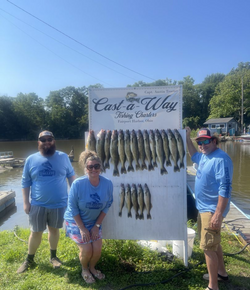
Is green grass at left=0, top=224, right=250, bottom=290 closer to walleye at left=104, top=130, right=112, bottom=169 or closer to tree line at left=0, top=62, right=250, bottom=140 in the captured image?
walleye at left=104, top=130, right=112, bottom=169

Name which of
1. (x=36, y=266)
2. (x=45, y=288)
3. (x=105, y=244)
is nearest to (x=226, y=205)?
(x=105, y=244)

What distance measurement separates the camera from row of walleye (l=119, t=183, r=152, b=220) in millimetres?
3367

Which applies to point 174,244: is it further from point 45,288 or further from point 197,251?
point 45,288

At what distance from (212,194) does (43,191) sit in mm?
2248

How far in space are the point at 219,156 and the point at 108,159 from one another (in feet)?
5.09


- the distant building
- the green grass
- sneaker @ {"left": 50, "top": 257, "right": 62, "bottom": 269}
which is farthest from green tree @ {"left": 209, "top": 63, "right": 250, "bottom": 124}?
sneaker @ {"left": 50, "top": 257, "right": 62, "bottom": 269}

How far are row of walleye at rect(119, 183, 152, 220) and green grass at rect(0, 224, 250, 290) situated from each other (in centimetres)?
69

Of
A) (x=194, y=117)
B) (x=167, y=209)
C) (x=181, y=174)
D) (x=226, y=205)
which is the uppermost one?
(x=194, y=117)

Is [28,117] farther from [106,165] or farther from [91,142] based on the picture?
[106,165]

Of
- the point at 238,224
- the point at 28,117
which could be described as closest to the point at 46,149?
the point at 238,224

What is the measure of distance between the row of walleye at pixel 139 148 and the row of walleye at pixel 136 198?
27 cm

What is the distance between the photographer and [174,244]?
3.62 m

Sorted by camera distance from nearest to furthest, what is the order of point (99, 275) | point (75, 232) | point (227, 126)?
point (75, 232) → point (99, 275) → point (227, 126)

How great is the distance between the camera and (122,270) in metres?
3.24
